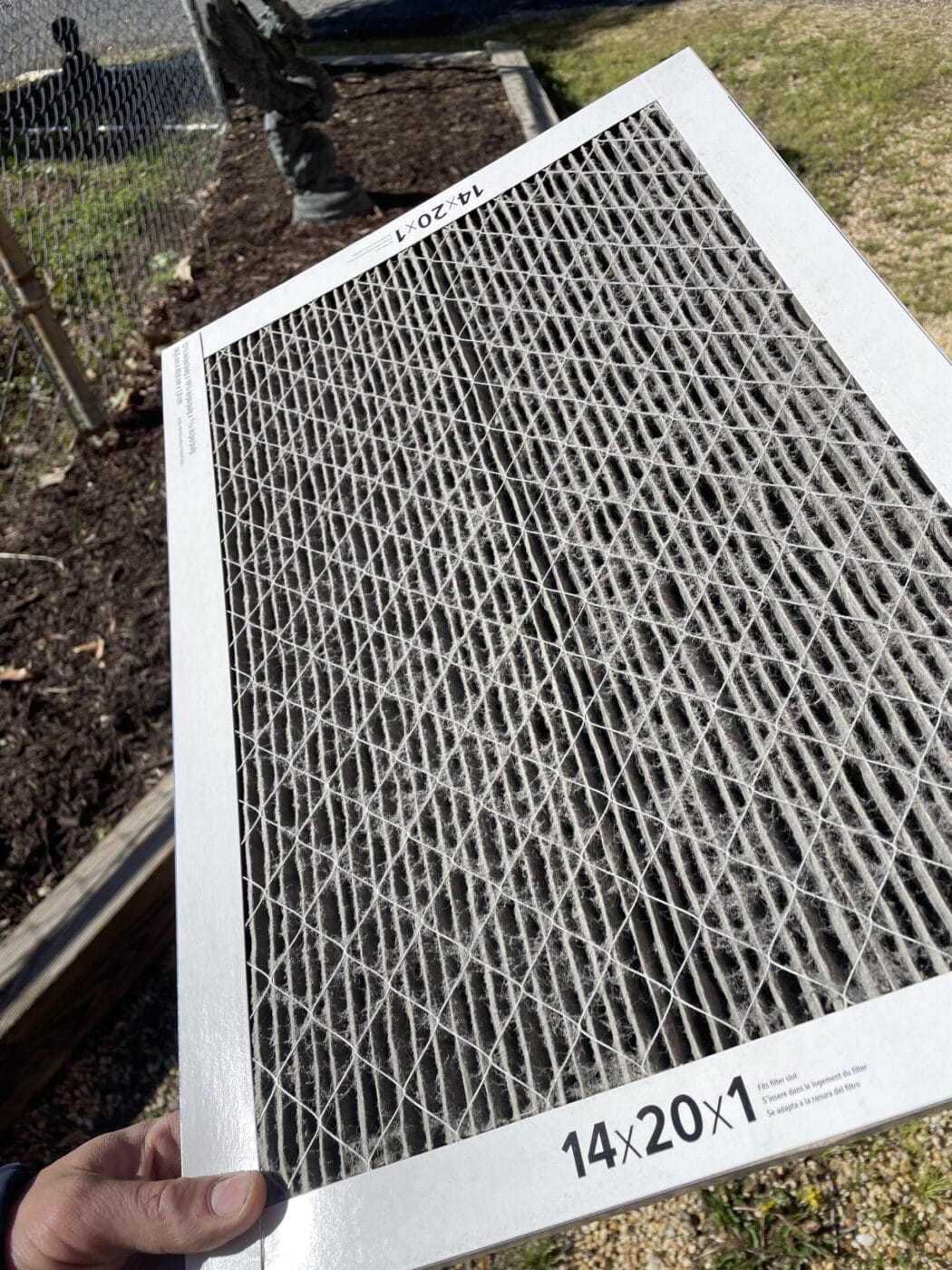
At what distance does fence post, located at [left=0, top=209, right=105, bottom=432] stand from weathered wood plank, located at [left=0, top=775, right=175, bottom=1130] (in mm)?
2250

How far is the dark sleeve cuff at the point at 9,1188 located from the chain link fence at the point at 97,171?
3.39 meters

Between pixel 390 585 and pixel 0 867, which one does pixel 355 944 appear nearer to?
pixel 390 585

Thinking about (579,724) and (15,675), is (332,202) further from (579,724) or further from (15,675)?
(579,724)

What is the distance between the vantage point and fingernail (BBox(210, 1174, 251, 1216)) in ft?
4.19

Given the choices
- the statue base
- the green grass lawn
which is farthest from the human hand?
the statue base

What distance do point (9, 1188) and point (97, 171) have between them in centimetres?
625

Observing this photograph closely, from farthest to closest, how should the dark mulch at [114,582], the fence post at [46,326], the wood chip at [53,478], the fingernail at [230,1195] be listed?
the wood chip at [53,478] < the fence post at [46,326] < the dark mulch at [114,582] < the fingernail at [230,1195]

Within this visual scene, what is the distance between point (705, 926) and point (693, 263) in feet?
3.68

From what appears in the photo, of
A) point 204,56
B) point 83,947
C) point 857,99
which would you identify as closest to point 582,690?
point 83,947

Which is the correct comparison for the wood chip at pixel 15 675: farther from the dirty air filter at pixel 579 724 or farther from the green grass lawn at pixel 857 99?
the green grass lawn at pixel 857 99

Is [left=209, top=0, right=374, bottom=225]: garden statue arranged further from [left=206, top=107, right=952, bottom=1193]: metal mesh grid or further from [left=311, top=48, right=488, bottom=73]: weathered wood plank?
[left=206, top=107, right=952, bottom=1193]: metal mesh grid

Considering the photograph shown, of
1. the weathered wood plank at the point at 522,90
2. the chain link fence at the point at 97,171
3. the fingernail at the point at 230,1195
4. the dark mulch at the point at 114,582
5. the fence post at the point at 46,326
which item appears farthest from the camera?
the weathered wood plank at the point at 522,90

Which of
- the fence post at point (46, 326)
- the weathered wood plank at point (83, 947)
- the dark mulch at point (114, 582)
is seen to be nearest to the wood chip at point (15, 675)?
the dark mulch at point (114, 582)

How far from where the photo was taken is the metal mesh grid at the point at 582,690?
1195 mm
